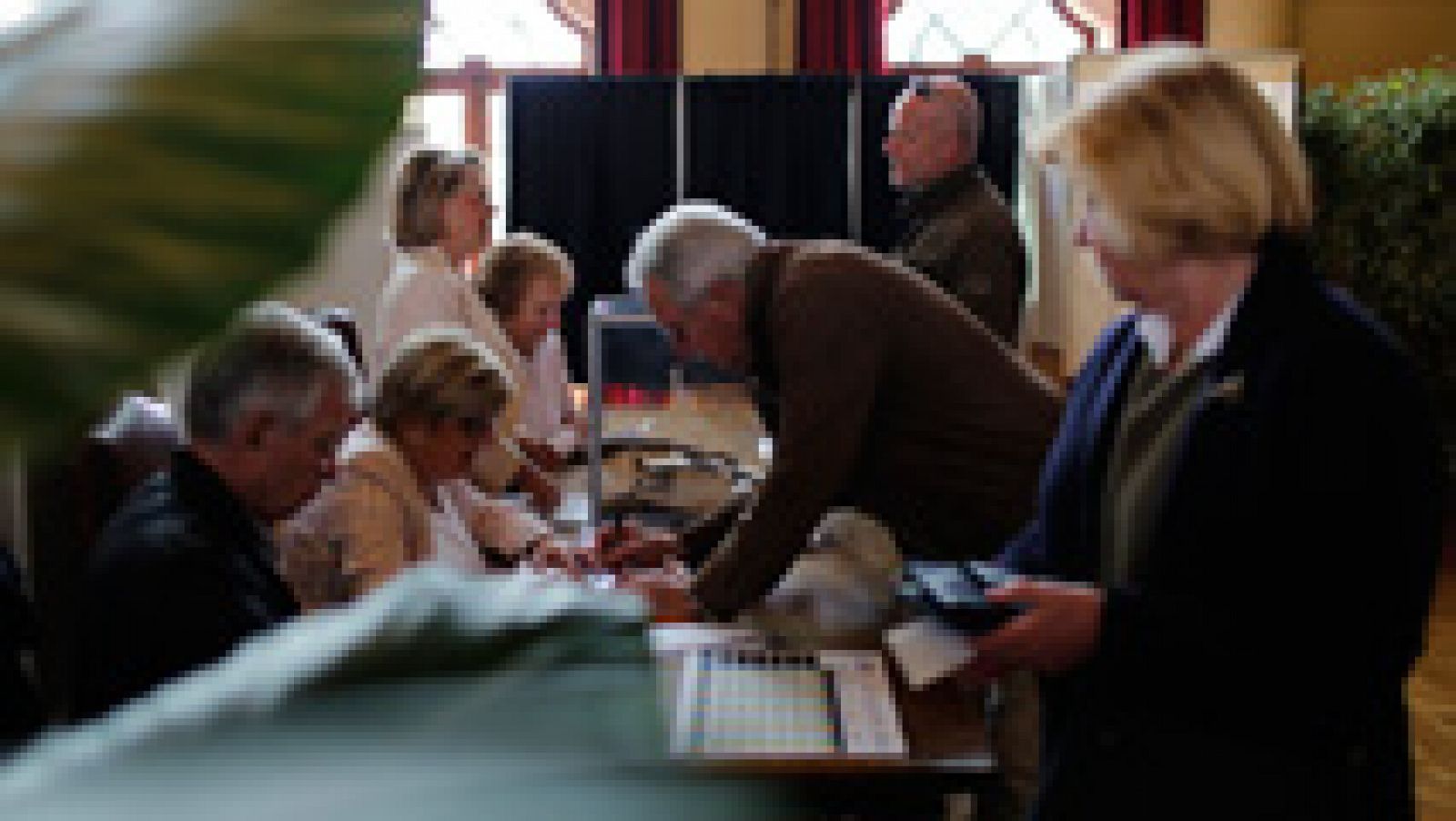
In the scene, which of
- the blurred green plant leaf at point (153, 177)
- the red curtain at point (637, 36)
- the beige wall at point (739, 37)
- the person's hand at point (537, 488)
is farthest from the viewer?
the beige wall at point (739, 37)

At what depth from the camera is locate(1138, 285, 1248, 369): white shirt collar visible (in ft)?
5.27

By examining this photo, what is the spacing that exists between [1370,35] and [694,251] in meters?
6.80

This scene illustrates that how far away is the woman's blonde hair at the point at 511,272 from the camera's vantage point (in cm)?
392

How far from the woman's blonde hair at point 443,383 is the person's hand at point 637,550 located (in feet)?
1.38

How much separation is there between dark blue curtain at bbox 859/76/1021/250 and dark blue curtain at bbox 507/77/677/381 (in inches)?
37.2

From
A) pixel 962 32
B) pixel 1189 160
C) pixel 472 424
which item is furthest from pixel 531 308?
pixel 962 32

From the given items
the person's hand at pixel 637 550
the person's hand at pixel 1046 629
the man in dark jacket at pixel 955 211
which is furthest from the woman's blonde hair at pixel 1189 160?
the man in dark jacket at pixel 955 211

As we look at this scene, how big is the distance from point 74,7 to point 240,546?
170cm

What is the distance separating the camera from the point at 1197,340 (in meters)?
1.67

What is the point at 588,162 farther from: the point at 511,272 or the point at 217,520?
the point at 217,520

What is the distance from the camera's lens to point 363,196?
0.19m

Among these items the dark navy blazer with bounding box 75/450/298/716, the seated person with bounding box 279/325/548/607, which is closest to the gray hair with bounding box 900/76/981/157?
the seated person with bounding box 279/325/548/607

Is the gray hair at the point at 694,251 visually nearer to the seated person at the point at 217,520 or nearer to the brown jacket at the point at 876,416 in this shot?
the brown jacket at the point at 876,416

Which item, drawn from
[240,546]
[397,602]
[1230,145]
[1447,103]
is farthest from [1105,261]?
[1447,103]
